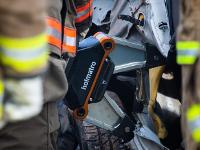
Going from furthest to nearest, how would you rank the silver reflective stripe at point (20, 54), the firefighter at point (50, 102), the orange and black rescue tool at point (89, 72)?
1. the orange and black rescue tool at point (89, 72)
2. the firefighter at point (50, 102)
3. the silver reflective stripe at point (20, 54)

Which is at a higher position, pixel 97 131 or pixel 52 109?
pixel 52 109

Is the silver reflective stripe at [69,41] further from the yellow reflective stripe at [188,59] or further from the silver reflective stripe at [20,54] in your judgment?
the silver reflective stripe at [20,54]

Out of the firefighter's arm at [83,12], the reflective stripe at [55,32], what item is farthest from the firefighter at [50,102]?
the firefighter's arm at [83,12]

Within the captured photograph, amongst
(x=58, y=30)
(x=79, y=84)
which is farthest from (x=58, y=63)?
(x=79, y=84)

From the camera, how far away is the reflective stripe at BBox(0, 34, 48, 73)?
1.34 meters

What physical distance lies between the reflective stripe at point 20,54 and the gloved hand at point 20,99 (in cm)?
4

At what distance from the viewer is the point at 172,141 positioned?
10.6ft

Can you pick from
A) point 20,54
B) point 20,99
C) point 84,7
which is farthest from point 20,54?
point 84,7

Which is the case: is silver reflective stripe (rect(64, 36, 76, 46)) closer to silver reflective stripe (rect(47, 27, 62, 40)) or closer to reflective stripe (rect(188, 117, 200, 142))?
silver reflective stripe (rect(47, 27, 62, 40))

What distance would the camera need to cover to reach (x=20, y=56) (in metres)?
1.34

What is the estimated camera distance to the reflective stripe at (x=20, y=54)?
1.34m

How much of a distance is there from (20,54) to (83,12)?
1320 millimetres

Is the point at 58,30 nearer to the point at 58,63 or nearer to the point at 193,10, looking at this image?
the point at 58,63

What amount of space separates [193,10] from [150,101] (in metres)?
1.69
